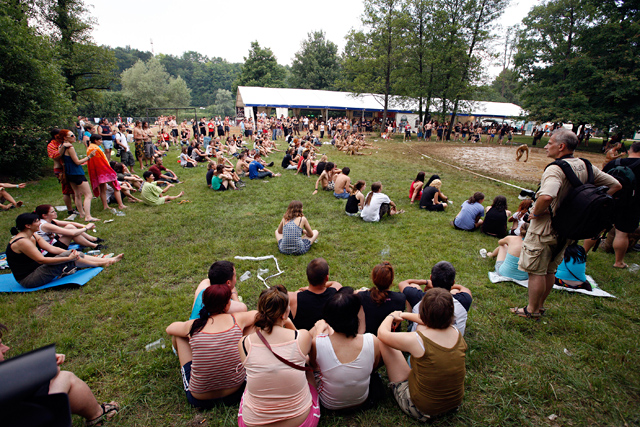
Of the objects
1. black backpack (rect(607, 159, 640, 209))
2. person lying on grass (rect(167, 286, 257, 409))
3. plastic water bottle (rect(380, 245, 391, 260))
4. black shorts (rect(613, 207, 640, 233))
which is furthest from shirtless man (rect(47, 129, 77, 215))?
black shorts (rect(613, 207, 640, 233))

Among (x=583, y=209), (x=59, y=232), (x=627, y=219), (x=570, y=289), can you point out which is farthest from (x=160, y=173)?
(x=627, y=219)

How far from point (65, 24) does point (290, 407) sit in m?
30.0

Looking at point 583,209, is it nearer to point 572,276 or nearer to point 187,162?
point 572,276

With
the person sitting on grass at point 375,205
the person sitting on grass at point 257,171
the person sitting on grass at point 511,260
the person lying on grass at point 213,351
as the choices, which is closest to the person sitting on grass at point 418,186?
the person sitting on grass at point 375,205

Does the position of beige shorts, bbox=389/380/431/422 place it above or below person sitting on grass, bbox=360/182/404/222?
below

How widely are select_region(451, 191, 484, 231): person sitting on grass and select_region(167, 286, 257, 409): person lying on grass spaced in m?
5.62

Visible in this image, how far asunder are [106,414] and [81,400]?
393 mm

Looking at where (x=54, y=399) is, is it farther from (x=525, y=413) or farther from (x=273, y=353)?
(x=525, y=413)

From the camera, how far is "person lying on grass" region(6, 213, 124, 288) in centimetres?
412

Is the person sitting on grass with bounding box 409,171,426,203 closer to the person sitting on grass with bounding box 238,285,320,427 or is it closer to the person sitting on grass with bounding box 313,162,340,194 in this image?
the person sitting on grass with bounding box 313,162,340,194

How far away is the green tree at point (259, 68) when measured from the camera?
51781 mm

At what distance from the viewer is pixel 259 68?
5166cm

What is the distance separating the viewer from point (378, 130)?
3400cm

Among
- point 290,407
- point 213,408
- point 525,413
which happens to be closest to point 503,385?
point 525,413
